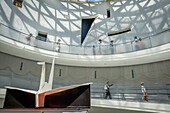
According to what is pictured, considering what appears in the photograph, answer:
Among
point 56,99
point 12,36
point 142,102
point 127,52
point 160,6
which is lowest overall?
point 142,102

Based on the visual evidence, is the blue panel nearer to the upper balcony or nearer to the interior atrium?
the interior atrium

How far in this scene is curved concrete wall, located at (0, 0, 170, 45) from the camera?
55.4 ft

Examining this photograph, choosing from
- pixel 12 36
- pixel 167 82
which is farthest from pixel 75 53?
pixel 167 82

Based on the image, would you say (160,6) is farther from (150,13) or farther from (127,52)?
(127,52)

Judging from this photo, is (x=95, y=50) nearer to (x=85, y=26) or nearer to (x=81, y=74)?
(x=81, y=74)

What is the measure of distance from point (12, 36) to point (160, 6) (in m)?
18.9

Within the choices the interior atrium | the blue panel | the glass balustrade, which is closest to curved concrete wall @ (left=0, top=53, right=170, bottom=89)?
the interior atrium

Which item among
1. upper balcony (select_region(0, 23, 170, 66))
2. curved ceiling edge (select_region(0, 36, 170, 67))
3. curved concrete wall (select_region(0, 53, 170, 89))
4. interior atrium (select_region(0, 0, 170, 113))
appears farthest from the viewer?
curved concrete wall (select_region(0, 53, 170, 89))

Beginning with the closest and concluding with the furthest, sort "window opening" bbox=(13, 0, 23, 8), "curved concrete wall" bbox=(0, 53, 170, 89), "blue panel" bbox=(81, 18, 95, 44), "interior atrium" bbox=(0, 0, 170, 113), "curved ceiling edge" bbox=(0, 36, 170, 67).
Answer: "interior atrium" bbox=(0, 0, 170, 113)
"curved ceiling edge" bbox=(0, 36, 170, 67)
"curved concrete wall" bbox=(0, 53, 170, 89)
"window opening" bbox=(13, 0, 23, 8)
"blue panel" bbox=(81, 18, 95, 44)

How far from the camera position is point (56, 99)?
4.75 metres

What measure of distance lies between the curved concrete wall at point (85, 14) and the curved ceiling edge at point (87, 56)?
4324 mm

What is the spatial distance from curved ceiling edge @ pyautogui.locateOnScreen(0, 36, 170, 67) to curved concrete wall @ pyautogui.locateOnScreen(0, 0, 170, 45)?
4324mm

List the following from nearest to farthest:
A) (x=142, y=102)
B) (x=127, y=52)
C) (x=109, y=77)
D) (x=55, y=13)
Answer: (x=142, y=102) → (x=127, y=52) → (x=109, y=77) → (x=55, y=13)

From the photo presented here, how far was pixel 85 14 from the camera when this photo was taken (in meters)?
23.3
